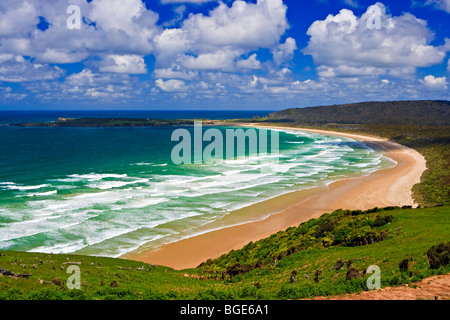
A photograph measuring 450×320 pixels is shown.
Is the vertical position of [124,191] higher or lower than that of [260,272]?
higher

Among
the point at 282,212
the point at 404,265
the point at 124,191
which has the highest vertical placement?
the point at 404,265

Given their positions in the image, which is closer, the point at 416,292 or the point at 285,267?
the point at 416,292

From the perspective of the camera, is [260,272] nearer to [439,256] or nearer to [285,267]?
[285,267]

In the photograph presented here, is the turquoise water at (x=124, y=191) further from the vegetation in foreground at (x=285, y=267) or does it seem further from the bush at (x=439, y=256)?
the bush at (x=439, y=256)

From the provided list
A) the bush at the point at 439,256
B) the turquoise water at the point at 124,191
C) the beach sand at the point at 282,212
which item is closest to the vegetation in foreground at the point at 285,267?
the bush at the point at 439,256

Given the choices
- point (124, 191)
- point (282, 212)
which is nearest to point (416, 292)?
point (282, 212)
